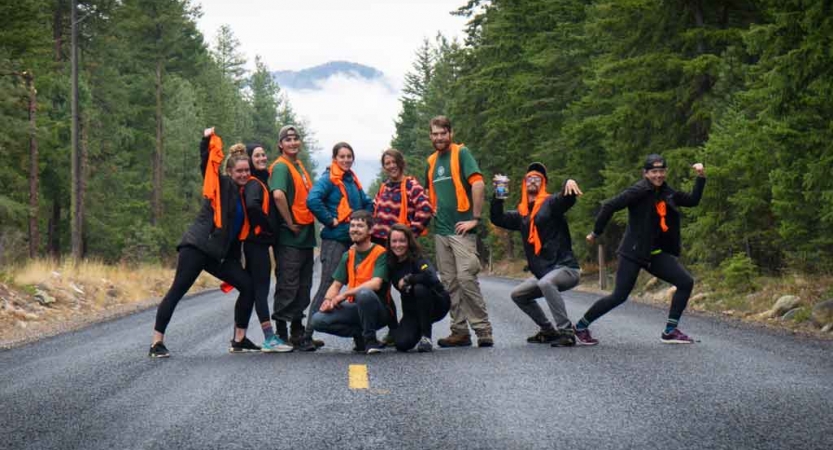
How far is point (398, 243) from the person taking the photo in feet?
25.3

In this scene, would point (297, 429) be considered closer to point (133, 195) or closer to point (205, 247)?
point (205, 247)

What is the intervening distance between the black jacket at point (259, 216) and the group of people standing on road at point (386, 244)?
0.01m

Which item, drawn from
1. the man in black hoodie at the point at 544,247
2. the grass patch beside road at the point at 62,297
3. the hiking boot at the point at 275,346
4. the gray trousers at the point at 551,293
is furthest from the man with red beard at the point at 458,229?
the grass patch beside road at the point at 62,297

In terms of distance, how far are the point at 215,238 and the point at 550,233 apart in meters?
3.40

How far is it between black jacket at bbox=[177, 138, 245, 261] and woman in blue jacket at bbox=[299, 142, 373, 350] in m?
0.78

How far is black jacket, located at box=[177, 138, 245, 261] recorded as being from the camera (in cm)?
775

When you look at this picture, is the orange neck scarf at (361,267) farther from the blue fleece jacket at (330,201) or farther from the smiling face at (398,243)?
the blue fleece jacket at (330,201)

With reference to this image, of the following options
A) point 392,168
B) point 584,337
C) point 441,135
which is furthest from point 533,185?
point 584,337

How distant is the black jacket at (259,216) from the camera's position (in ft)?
26.1

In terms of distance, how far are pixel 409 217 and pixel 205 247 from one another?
80.0 inches

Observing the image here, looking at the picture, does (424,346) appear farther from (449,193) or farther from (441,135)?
(441,135)

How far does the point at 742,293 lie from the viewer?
14.5 m

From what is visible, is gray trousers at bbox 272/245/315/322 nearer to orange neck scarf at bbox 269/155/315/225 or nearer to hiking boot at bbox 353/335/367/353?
orange neck scarf at bbox 269/155/315/225

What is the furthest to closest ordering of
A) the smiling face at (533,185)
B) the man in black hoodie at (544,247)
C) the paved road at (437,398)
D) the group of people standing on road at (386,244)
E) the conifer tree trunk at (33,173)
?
the conifer tree trunk at (33,173) → the smiling face at (533,185) → the man in black hoodie at (544,247) → the group of people standing on road at (386,244) → the paved road at (437,398)
